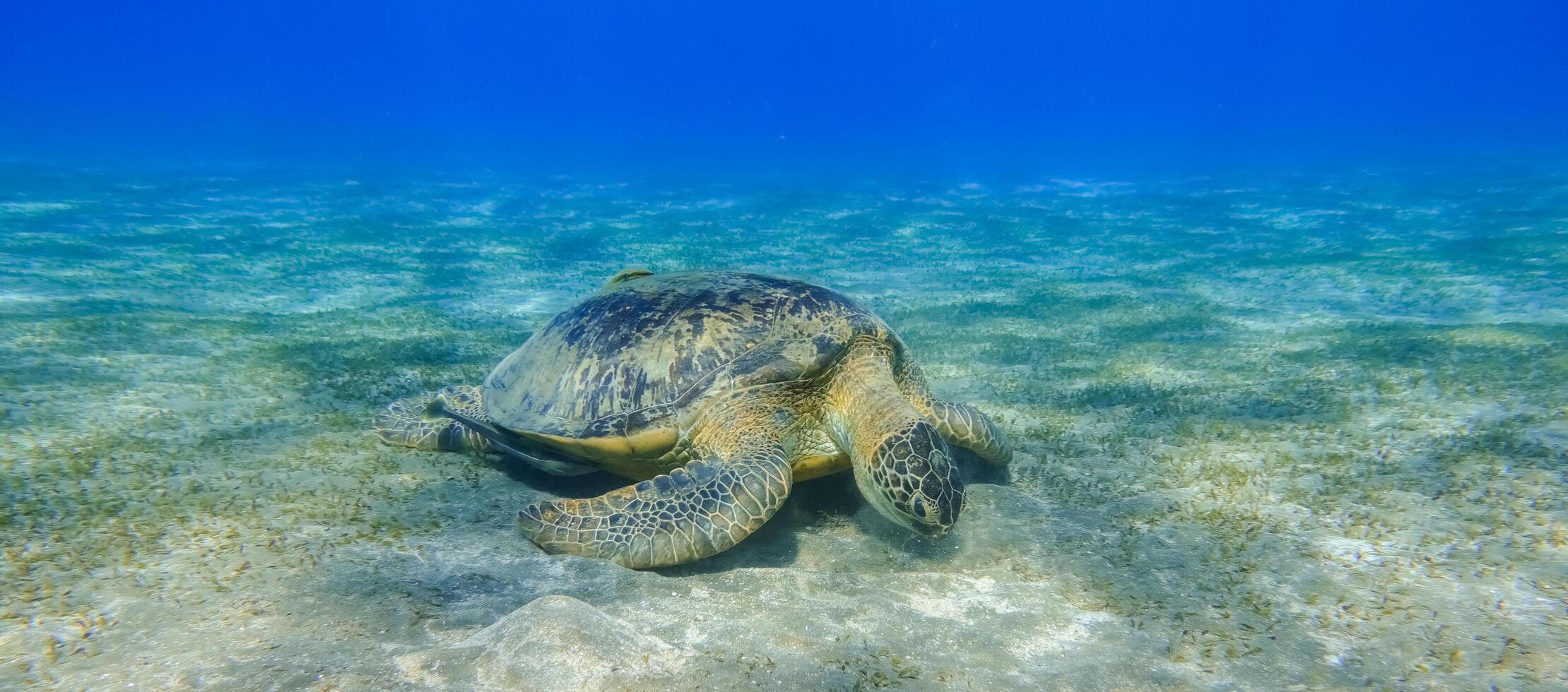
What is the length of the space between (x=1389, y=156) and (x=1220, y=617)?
4588 cm

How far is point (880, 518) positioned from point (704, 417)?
121 cm

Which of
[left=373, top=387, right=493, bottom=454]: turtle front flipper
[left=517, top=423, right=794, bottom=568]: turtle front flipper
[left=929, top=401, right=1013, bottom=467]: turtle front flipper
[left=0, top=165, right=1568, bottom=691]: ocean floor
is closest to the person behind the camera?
[left=0, top=165, right=1568, bottom=691]: ocean floor

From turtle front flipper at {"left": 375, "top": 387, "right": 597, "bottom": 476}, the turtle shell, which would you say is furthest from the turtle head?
turtle front flipper at {"left": 375, "top": 387, "right": 597, "bottom": 476}

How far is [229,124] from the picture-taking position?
195ft

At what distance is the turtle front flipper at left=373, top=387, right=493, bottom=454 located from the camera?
186 inches

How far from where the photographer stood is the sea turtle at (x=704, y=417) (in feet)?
11.6

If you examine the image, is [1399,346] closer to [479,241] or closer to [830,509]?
[830,509]

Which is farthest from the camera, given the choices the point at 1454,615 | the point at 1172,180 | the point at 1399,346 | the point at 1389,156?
the point at 1389,156

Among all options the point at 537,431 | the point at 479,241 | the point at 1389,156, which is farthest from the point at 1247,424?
the point at 1389,156

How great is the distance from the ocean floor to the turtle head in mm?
252

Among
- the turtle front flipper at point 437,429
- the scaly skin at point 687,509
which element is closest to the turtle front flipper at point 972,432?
the scaly skin at point 687,509

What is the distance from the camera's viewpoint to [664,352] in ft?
14.2

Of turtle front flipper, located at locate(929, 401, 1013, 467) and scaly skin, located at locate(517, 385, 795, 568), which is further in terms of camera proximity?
turtle front flipper, located at locate(929, 401, 1013, 467)

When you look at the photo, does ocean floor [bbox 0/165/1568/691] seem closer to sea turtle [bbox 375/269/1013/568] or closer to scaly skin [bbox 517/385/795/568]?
scaly skin [bbox 517/385/795/568]
